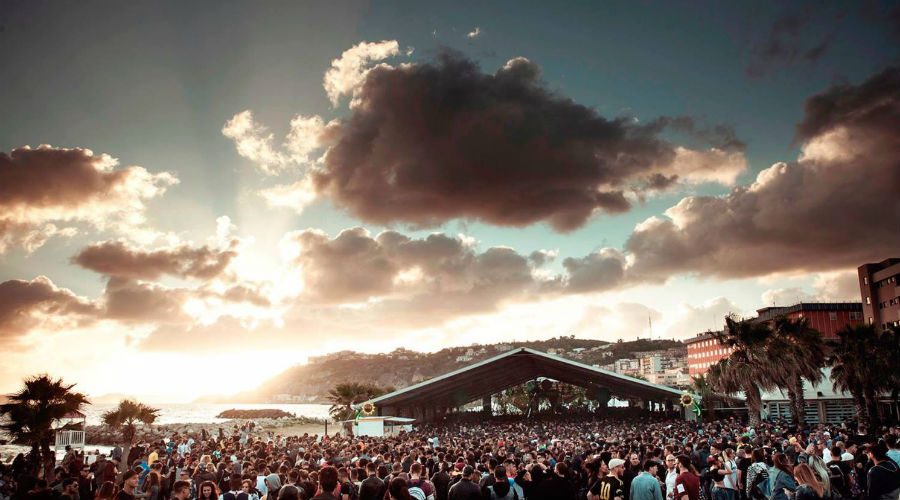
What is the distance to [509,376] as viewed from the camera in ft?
165

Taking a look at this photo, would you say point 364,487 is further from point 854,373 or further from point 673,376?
point 673,376

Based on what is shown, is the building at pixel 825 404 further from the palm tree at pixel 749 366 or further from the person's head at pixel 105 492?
the person's head at pixel 105 492

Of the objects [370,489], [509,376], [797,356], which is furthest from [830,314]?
[370,489]

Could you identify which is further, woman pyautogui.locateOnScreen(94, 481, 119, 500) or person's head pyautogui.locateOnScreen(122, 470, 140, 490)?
person's head pyautogui.locateOnScreen(122, 470, 140, 490)

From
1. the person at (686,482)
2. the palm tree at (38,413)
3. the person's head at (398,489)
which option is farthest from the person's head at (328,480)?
the palm tree at (38,413)

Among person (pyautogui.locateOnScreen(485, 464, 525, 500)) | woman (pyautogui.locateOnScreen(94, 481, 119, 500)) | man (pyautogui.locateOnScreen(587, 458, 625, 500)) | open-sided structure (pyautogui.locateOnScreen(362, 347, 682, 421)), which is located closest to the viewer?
woman (pyautogui.locateOnScreen(94, 481, 119, 500))

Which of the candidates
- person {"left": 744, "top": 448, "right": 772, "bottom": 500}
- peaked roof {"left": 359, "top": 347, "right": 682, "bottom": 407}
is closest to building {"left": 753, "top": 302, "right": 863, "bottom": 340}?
peaked roof {"left": 359, "top": 347, "right": 682, "bottom": 407}

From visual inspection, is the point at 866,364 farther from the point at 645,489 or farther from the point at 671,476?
the point at 645,489

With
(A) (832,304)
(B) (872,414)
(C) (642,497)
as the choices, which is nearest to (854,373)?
(B) (872,414)

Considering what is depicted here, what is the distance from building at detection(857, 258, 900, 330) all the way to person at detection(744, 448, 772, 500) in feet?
225

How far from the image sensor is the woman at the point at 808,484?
22.5 feet

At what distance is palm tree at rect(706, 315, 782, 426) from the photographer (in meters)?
32.2

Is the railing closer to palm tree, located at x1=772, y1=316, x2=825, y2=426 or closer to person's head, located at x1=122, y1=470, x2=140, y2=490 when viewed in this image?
person's head, located at x1=122, y1=470, x2=140, y2=490

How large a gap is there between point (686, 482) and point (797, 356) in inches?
1166
